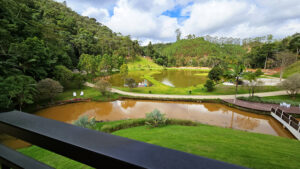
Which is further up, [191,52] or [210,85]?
[191,52]

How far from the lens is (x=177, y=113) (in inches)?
475

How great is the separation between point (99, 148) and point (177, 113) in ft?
39.8

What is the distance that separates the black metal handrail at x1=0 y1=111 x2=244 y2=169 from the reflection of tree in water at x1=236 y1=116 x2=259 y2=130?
1177 cm

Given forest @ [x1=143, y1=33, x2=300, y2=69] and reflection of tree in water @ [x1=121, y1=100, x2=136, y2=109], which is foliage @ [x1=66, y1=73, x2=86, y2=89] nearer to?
reflection of tree in water @ [x1=121, y1=100, x2=136, y2=109]

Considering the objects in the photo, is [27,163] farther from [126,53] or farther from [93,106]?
[126,53]

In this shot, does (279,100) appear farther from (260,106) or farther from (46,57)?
(46,57)

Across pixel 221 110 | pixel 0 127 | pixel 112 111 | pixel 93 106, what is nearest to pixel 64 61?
pixel 93 106

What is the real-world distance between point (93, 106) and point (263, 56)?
47011 millimetres

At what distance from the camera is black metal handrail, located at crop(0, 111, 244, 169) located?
15.4 inches

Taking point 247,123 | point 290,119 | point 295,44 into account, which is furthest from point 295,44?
point 247,123

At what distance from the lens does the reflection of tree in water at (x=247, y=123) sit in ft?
32.1

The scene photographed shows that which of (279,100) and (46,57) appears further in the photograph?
(46,57)

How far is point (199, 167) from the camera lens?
1.16 feet

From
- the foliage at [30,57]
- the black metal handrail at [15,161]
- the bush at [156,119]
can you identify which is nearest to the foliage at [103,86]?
the foliage at [30,57]
